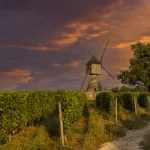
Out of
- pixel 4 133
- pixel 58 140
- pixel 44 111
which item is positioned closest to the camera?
pixel 4 133

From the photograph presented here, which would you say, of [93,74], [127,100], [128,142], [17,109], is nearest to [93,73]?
[93,74]

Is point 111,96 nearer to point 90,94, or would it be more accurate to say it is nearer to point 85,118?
point 85,118

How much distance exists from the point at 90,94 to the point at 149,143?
190 feet

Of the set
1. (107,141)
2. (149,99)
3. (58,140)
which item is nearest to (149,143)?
(107,141)

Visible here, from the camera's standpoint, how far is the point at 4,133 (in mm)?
17609

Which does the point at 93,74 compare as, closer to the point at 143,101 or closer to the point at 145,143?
the point at 143,101

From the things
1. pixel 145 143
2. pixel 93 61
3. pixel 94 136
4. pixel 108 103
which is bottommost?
pixel 145 143

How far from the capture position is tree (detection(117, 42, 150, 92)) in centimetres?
7844

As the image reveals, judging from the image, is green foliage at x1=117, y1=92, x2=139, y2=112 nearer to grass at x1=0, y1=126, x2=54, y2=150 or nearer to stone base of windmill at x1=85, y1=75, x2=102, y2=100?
grass at x1=0, y1=126, x2=54, y2=150

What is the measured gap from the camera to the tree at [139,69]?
257 ft

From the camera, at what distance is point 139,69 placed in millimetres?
78625

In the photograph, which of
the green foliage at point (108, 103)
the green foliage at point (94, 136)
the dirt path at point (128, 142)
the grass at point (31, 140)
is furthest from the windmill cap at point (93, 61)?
the grass at point (31, 140)

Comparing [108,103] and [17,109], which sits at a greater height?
[17,109]

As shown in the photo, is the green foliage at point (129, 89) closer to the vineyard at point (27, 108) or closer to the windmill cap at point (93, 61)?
the windmill cap at point (93, 61)
